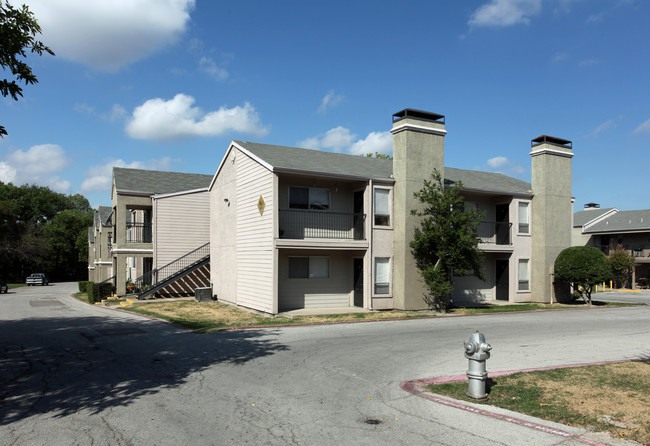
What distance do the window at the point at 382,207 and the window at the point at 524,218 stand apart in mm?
8761

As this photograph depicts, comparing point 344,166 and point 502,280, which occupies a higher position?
point 344,166

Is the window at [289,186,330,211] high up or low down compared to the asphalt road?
up

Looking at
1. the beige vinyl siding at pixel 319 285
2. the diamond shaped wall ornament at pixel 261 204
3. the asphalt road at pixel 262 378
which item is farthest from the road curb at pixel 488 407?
the diamond shaped wall ornament at pixel 261 204

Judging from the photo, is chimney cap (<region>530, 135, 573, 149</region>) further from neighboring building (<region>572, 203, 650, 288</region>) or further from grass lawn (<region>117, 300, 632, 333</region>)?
neighboring building (<region>572, 203, 650, 288</region>)

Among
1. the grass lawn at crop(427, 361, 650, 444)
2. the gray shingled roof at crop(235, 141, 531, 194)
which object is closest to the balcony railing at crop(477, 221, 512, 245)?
the gray shingled roof at crop(235, 141, 531, 194)

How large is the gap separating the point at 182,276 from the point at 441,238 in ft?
49.7

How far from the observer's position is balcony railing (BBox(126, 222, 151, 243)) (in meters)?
31.1

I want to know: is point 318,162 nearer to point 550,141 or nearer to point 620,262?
point 550,141

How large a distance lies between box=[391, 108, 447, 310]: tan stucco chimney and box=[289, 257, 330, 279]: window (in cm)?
310

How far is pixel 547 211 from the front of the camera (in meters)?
25.4

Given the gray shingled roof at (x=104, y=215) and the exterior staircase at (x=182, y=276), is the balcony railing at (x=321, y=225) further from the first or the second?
the gray shingled roof at (x=104, y=215)

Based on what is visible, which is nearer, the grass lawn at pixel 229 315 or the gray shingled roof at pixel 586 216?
the grass lawn at pixel 229 315

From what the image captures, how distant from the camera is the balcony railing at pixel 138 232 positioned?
31.1 meters

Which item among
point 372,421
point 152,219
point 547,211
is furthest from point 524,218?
point 372,421
